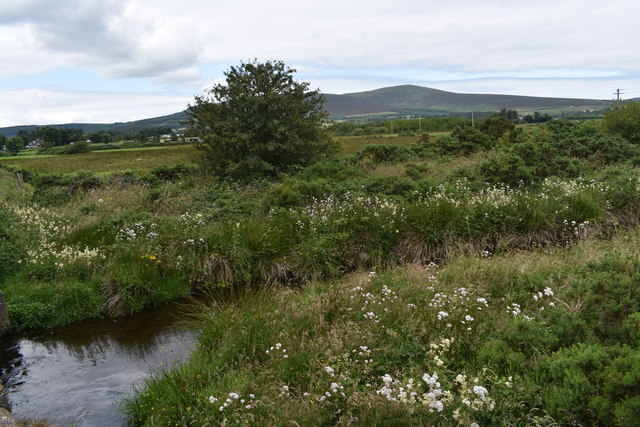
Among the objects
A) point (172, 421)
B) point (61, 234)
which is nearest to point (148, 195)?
point (61, 234)

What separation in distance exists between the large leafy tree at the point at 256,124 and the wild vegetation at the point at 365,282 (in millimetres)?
698

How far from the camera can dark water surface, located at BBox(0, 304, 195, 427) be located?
562cm

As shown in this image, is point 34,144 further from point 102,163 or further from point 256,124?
point 256,124

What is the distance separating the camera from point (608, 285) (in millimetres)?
4789

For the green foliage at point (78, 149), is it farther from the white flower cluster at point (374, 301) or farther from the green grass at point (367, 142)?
the white flower cluster at point (374, 301)

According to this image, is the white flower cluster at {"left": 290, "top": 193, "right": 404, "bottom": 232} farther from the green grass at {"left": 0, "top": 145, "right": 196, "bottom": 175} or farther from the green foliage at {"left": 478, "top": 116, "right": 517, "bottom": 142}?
the green foliage at {"left": 478, "top": 116, "right": 517, "bottom": 142}

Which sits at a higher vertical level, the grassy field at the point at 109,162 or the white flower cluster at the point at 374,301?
the grassy field at the point at 109,162

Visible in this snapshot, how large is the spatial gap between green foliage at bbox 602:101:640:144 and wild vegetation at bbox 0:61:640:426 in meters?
4.00

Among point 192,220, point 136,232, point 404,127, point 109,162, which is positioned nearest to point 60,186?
point 136,232

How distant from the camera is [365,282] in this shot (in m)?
7.60

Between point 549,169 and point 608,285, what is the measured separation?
12296 mm

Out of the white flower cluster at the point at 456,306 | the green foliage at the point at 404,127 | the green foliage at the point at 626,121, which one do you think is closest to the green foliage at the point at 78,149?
the green foliage at the point at 404,127

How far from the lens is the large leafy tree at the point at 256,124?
1650 centimetres

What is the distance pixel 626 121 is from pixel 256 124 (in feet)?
64.1
